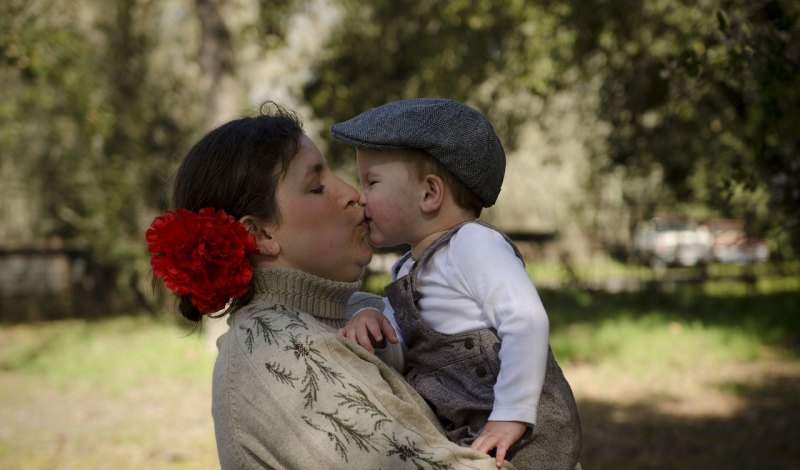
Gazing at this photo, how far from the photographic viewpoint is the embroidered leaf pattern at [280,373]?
6.71 ft

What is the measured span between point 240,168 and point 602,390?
24.5 feet

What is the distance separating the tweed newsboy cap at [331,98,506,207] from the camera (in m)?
2.32

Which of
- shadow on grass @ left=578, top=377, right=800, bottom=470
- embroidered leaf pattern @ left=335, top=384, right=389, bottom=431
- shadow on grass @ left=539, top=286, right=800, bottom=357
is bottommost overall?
shadow on grass @ left=539, top=286, right=800, bottom=357

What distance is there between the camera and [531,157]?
15.6m

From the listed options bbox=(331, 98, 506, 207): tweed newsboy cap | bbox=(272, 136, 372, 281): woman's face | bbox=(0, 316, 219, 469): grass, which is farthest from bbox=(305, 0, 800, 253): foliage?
bbox=(0, 316, 219, 469): grass

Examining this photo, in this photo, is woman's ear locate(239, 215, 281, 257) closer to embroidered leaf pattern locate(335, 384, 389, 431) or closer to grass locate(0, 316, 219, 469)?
embroidered leaf pattern locate(335, 384, 389, 431)

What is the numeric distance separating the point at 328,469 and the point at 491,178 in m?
0.87

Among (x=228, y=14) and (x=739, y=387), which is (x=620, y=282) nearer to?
(x=739, y=387)

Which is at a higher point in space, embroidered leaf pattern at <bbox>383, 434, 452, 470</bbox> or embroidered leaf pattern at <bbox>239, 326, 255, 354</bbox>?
embroidered leaf pattern at <bbox>239, 326, 255, 354</bbox>

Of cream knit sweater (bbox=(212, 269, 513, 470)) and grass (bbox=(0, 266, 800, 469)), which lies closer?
cream knit sweater (bbox=(212, 269, 513, 470))

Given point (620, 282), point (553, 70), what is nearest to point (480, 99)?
point (553, 70)

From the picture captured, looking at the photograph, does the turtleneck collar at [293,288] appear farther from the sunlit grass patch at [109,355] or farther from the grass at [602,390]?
the sunlit grass patch at [109,355]

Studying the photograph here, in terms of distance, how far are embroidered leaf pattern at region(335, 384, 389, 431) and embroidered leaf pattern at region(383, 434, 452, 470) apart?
39mm

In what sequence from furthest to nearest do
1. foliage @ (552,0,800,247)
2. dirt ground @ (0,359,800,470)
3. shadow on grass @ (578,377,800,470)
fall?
dirt ground @ (0,359,800,470), shadow on grass @ (578,377,800,470), foliage @ (552,0,800,247)
